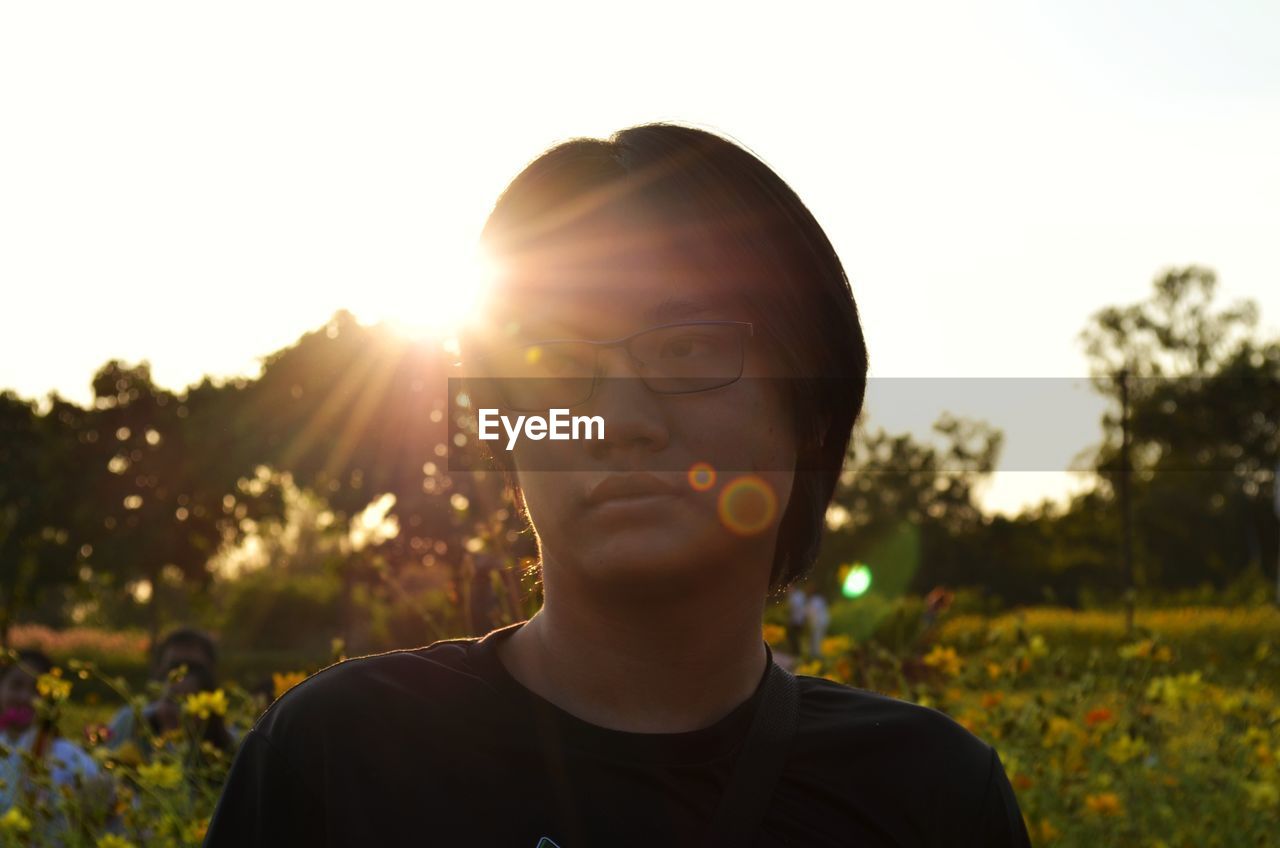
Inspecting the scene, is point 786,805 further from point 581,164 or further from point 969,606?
point 969,606

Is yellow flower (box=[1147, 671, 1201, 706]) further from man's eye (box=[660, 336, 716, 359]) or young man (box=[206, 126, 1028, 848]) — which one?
man's eye (box=[660, 336, 716, 359])

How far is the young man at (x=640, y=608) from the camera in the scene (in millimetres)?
1433

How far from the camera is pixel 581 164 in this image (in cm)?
169

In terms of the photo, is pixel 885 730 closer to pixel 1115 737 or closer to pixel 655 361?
pixel 655 361

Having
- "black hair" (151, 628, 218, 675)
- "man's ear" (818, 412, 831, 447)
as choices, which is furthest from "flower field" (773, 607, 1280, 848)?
"black hair" (151, 628, 218, 675)

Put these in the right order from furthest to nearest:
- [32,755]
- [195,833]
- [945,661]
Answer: [945,661], [32,755], [195,833]

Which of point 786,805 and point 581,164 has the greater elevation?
point 581,164

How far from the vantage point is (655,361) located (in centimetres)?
153

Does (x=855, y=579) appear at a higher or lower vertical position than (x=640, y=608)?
lower

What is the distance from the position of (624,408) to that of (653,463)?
0.25ft

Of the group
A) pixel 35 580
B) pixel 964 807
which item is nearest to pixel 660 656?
pixel 964 807

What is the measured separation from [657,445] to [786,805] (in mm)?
450

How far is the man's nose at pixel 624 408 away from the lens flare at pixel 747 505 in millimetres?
100

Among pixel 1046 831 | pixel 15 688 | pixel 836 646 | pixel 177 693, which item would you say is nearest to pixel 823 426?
pixel 1046 831
